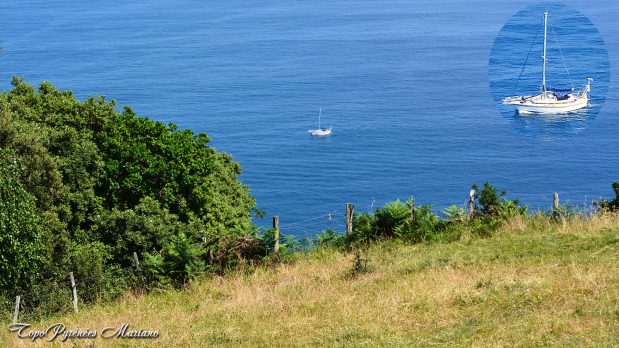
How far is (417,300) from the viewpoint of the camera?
15.0m

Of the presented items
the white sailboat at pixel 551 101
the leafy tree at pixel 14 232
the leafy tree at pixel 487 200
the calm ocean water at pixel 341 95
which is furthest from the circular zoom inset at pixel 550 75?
the leafy tree at pixel 14 232

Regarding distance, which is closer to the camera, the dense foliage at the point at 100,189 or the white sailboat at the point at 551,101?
the dense foliage at the point at 100,189

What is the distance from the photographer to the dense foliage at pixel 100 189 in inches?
974

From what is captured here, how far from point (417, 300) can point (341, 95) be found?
111358 millimetres

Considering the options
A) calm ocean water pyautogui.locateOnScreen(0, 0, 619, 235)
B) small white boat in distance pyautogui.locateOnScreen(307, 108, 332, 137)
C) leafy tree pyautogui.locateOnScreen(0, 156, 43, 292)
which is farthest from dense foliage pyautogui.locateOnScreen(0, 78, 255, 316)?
small white boat in distance pyautogui.locateOnScreen(307, 108, 332, 137)

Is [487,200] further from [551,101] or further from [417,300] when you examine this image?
[551,101]

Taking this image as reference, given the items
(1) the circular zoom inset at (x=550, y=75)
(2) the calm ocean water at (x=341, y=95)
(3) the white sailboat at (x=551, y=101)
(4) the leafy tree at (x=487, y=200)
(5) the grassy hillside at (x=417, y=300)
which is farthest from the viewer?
(2) the calm ocean water at (x=341, y=95)

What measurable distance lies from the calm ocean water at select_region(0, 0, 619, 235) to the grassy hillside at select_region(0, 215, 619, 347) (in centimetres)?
3993

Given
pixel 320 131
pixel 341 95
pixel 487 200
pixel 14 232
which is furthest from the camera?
pixel 341 95

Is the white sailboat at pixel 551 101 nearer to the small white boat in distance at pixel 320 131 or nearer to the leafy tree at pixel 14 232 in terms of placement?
the small white boat in distance at pixel 320 131

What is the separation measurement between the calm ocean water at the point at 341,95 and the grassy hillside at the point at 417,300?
39.9 m

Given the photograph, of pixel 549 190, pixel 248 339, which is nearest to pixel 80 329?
pixel 248 339

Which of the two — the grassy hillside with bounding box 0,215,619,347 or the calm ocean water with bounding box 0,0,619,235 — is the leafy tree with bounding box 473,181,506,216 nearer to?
the grassy hillside with bounding box 0,215,619,347

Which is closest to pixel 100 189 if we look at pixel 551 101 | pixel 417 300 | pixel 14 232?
pixel 14 232
